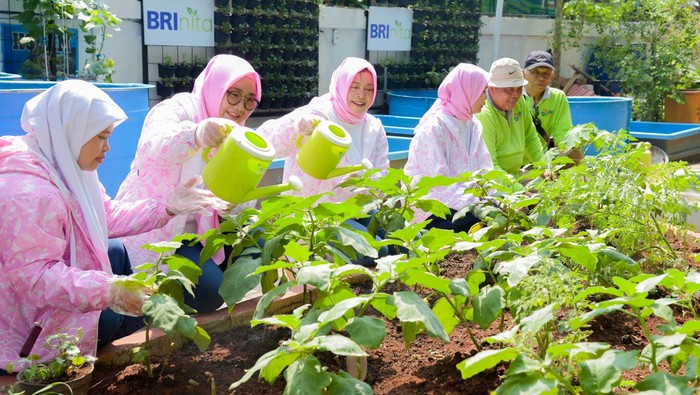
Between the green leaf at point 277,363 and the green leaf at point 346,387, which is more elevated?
the green leaf at point 277,363

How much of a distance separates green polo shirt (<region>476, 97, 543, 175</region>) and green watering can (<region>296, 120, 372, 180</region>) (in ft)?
5.59

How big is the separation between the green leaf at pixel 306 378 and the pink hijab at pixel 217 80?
69.8 inches

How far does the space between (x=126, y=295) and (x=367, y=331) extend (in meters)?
0.67

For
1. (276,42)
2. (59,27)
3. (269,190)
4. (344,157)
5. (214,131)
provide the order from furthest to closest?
(276,42) → (59,27) → (344,157) → (214,131) → (269,190)

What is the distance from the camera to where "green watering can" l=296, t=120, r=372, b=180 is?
2652 mm

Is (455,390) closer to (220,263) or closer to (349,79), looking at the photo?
(220,263)

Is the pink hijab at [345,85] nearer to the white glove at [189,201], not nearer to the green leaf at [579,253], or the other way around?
the white glove at [189,201]

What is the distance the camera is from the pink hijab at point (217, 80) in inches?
119

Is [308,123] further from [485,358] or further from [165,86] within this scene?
[165,86]

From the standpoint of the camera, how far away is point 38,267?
2006mm

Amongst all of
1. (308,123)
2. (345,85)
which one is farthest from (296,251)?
(345,85)

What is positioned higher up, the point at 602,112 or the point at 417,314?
the point at 417,314

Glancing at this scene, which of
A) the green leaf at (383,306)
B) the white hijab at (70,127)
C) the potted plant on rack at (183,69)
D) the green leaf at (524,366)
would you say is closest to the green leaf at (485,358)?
the green leaf at (524,366)

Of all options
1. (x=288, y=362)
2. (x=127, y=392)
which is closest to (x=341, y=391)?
(x=288, y=362)
